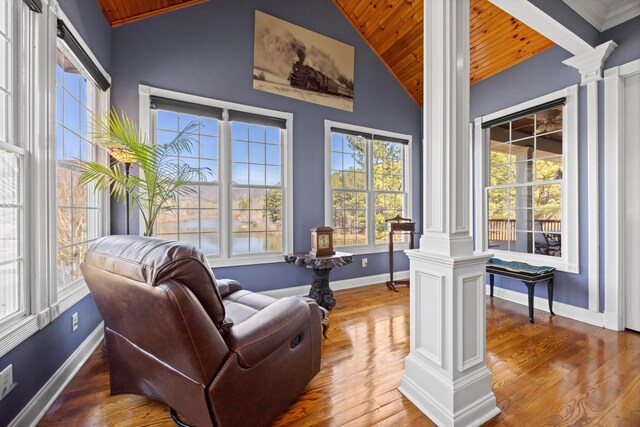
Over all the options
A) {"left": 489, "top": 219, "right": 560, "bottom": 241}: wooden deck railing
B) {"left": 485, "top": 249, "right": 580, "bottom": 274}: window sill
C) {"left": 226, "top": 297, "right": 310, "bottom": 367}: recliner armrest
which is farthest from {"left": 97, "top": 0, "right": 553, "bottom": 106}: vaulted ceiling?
{"left": 226, "top": 297, "right": 310, "bottom": 367}: recliner armrest

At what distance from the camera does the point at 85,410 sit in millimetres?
1636

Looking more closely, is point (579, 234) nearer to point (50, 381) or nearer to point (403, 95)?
point (403, 95)

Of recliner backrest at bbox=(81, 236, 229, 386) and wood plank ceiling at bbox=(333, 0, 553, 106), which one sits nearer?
recliner backrest at bbox=(81, 236, 229, 386)

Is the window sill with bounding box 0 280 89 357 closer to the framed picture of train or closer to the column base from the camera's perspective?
the column base

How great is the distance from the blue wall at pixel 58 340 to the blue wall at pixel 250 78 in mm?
336

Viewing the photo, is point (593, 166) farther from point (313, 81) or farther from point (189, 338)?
point (189, 338)

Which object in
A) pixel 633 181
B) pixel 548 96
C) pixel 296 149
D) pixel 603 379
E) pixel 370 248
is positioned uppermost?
pixel 548 96

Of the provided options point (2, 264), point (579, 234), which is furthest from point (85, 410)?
point (579, 234)

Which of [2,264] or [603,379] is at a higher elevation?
[2,264]

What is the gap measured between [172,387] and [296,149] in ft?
9.62

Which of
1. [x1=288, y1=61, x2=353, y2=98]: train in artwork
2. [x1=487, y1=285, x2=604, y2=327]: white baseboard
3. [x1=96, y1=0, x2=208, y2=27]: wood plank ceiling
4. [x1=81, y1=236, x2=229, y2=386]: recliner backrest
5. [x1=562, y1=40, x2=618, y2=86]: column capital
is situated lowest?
[x1=487, y1=285, x2=604, y2=327]: white baseboard

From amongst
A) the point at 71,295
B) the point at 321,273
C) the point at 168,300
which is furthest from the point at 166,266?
the point at 321,273

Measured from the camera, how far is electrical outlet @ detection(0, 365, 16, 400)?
130 cm

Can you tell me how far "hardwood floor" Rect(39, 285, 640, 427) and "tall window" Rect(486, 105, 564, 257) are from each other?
1052 millimetres
